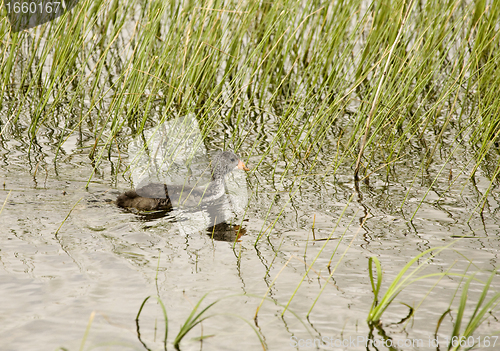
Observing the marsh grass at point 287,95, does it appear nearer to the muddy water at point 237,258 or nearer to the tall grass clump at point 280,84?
the tall grass clump at point 280,84

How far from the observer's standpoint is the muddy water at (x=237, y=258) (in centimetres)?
310

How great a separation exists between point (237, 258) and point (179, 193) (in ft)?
4.54

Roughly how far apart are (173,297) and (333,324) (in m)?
1.05

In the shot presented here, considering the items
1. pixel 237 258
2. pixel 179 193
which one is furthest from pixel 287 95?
pixel 237 258

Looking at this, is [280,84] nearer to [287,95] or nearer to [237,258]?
[287,95]

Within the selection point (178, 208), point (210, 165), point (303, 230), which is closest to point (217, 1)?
point (210, 165)

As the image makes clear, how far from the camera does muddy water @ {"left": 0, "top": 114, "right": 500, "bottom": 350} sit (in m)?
3.10

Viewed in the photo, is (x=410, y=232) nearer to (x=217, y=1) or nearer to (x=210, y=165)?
(x=210, y=165)

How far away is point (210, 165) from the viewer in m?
5.86

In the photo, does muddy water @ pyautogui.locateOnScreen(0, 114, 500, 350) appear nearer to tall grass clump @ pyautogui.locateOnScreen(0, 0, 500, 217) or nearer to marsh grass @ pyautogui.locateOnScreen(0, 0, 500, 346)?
marsh grass @ pyautogui.locateOnScreen(0, 0, 500, 346)

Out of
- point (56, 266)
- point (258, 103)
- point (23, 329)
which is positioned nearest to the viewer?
point (23, 329)

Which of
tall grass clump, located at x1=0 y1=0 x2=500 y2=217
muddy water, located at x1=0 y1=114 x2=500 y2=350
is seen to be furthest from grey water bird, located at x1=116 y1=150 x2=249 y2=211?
tall grass clump, located at x1=0 y1=0 x2=500 y2=217

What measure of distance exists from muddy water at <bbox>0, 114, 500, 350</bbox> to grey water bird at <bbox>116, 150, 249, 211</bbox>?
16cm

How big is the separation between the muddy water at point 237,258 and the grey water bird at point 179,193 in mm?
162
